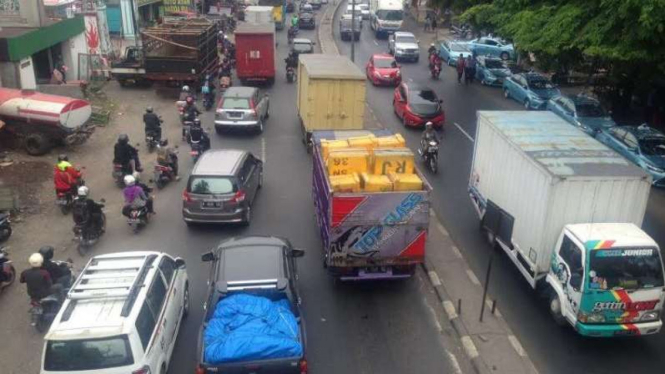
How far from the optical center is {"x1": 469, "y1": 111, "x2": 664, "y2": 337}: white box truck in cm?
1050

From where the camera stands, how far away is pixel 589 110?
24359mm

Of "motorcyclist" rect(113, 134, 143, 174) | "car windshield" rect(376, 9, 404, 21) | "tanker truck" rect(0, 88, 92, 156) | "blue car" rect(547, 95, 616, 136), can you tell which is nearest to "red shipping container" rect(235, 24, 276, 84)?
"tanker truck" rect(0, 88, 92, 156)

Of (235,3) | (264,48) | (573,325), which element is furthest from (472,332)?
(235,3)

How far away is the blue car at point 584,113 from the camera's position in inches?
929

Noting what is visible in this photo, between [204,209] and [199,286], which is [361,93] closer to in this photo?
[204,209]

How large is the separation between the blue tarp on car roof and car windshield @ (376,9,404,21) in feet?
142

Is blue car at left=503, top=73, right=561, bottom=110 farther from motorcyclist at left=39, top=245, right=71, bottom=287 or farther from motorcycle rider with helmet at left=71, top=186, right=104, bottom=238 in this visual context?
motorcyclist at left=39, top=245, right=71, bottom=287

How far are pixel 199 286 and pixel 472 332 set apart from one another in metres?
5.67

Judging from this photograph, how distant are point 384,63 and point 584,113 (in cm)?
1242

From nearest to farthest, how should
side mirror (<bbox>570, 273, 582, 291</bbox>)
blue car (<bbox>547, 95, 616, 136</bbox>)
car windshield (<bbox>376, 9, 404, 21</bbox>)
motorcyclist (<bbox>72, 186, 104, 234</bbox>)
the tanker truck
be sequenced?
side mirror (<bbox>570, 273, 582, 291</bbox>)
motorcyclist (<bbox>72, 186, 104, 234</bbox>)
the tanker truck
blue car (<bbox>547, 95, 616, 136</bbox>)
car windshield (<bbox>376, 9, 404, 21</bbox>)

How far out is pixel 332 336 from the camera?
11.2 m

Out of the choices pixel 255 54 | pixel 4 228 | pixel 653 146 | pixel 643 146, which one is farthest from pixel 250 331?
pixel 255 54

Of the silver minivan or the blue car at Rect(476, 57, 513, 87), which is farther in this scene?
the blue car at Rect(476, 57, 513, 87)

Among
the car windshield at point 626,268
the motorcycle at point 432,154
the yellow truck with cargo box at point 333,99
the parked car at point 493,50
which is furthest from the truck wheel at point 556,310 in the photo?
the parked car at point 493,50
